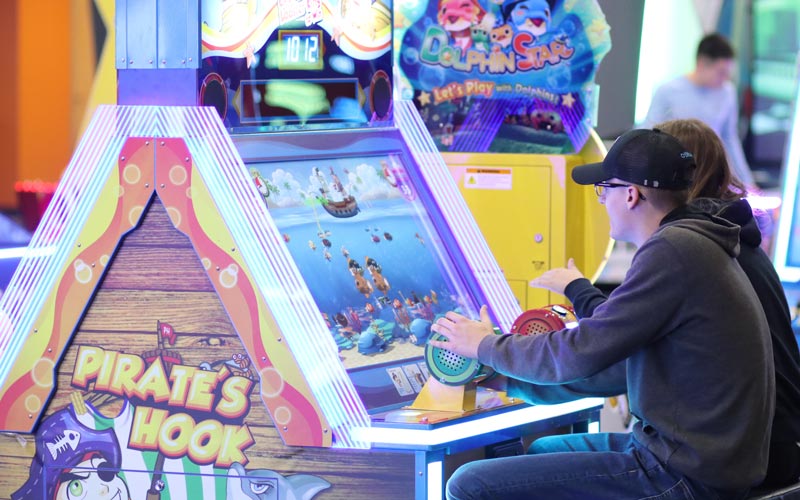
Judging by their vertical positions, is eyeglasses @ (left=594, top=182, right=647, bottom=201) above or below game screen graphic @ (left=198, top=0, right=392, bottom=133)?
below

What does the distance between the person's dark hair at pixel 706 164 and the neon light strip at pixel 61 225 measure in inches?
45.6

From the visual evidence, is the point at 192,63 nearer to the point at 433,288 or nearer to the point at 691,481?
the point at 433,288

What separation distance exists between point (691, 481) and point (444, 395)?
55 cm

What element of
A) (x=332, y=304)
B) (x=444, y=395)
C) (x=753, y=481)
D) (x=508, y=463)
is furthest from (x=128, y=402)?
(x=753, y=481)

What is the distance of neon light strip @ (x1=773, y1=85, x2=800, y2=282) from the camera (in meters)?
3.67

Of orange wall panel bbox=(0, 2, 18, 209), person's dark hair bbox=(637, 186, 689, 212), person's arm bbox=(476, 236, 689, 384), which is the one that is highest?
person's dark hair bbox=(637, 186, 689, 212)

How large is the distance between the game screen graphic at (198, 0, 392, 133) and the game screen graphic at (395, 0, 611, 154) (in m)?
1.28

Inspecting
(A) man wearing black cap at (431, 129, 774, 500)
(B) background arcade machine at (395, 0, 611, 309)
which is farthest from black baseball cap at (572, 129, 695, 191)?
(B) background arcade machine at (395, 0, 611, 309)

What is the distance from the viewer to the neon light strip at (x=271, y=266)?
7.03 ft

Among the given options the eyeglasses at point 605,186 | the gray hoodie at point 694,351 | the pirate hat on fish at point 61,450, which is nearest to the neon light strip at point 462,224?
the eyeglasses at point 605,186

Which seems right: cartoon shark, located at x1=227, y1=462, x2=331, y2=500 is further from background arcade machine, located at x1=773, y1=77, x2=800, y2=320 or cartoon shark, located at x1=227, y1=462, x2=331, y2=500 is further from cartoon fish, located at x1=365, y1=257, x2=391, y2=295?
background arcade machine, located at x1=773, y1=77, x2=800, y2=320

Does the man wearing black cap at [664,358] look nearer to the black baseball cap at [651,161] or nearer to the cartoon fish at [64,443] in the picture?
the black baseball cap at [651,161]

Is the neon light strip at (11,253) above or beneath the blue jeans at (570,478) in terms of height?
above

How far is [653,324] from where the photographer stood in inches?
74.8
